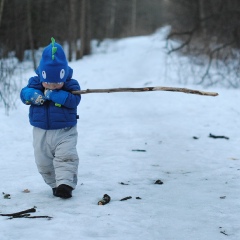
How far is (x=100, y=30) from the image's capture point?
1617 inches

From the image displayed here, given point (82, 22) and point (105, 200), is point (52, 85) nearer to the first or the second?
point (105, 200)

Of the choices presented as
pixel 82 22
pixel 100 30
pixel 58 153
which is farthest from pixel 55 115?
pixel 100 30

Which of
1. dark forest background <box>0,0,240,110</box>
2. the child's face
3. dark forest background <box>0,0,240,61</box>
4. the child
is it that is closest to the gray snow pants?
the child

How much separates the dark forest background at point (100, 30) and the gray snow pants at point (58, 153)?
16.8 ft

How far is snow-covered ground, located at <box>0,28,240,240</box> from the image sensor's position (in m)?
3.36

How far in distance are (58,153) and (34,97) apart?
569 millimetres

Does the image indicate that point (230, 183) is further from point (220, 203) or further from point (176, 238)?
point (176, 238)

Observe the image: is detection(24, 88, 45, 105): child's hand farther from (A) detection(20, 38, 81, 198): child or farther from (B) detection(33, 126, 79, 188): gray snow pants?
(B) detection(33, 126, 79, 188): gray snow pants

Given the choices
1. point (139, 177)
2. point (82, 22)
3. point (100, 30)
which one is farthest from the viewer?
point (100, 30)

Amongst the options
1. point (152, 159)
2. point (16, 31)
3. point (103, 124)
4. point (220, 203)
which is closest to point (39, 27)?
point (16, 31)

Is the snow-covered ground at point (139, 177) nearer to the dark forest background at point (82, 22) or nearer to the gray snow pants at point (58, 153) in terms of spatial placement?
the gray snow pants at point (58, 153)

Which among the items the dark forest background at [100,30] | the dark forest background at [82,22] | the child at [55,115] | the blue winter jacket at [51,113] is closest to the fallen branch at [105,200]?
the child at [55,115]

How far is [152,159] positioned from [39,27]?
73.2 ft

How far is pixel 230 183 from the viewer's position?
191 inches
